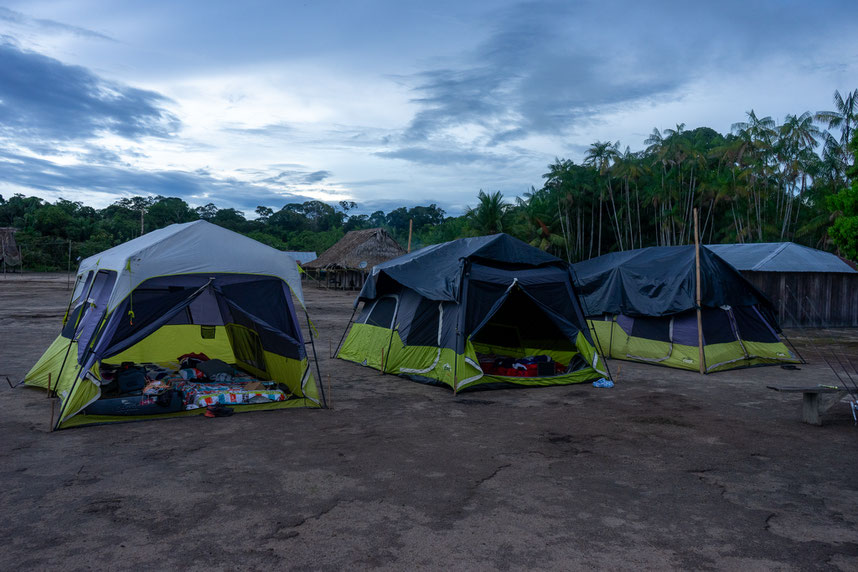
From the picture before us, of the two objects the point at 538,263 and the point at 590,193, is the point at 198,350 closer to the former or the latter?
the point at 538,263

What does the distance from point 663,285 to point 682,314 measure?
66cm

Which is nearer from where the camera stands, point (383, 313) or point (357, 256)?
point (383, 313)

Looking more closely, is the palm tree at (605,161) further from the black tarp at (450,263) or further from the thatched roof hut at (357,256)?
the black tarp at (450,263)

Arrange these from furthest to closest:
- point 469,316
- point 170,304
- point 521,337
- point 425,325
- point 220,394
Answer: point 521,337 < point 425,325 < point 469,316 < point 170,304 < point 220,394

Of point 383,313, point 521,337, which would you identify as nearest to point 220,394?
point 383,313

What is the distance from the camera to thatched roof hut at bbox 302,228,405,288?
121ft

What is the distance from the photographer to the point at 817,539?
12.7 ft

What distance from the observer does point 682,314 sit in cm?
1088

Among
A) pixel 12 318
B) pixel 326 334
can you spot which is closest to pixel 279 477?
pixel 326 334

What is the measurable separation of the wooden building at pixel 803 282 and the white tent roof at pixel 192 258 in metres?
16.5

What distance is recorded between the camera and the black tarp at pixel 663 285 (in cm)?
1074

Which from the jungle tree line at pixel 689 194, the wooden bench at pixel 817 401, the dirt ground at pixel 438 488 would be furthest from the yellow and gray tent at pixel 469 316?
the jungle tree line at pixel 689 194

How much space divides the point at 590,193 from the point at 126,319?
33.4 m

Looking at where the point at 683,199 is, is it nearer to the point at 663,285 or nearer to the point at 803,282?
the point at 803,282
